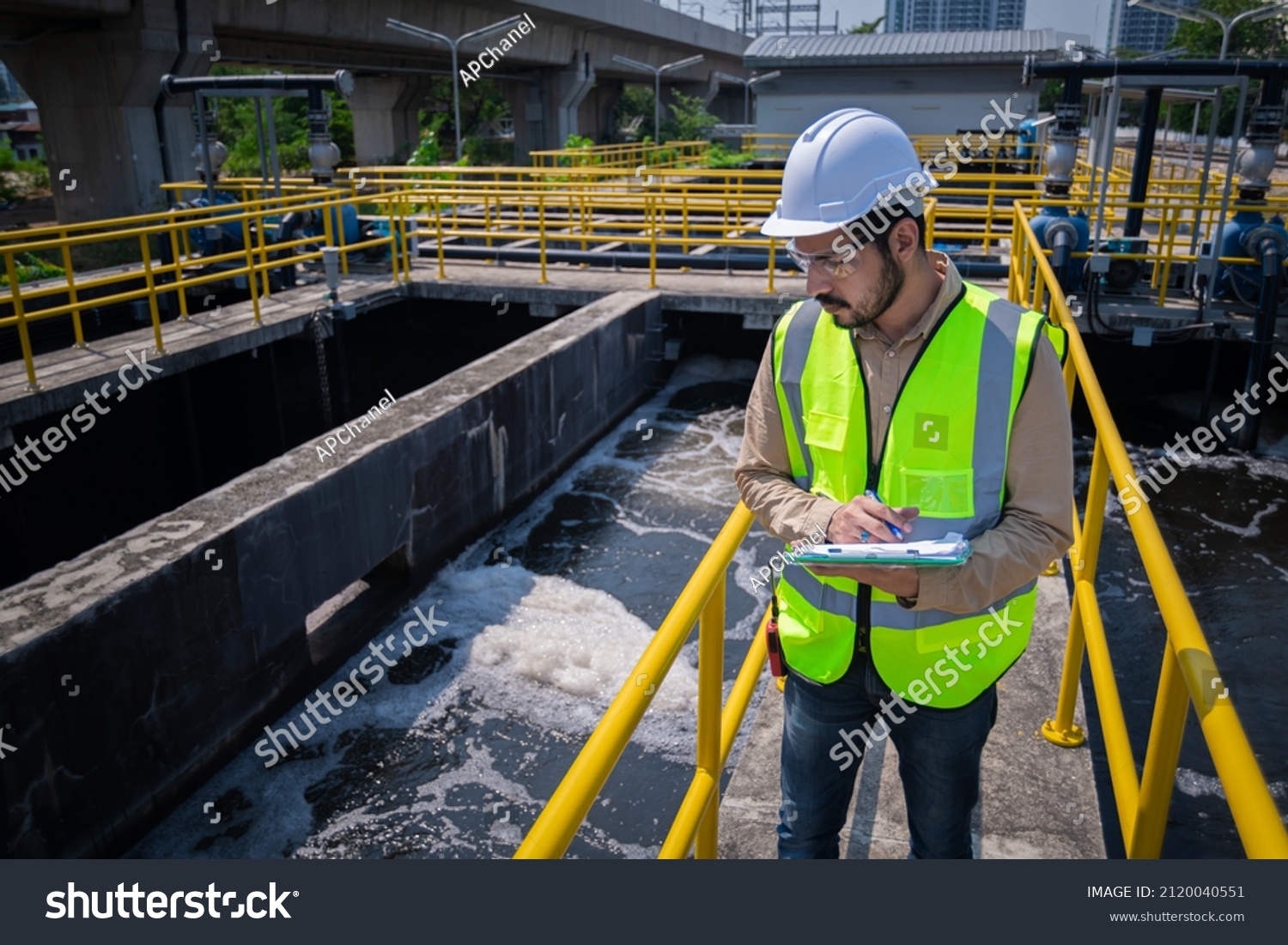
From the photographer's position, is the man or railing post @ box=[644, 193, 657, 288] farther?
railing post @ box=[644, 193, 657, 288]

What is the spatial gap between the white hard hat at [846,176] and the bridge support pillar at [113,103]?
16.3m

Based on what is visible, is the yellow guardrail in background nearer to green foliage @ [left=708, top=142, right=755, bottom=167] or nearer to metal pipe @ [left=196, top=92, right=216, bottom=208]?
metal pipe @ [left=196, top=92, right=216, bottom=208]

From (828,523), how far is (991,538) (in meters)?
0.29

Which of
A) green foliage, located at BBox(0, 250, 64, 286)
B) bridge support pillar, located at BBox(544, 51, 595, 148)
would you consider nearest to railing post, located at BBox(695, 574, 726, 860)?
green foliage, located at BBox(0, 250, 64, 286)

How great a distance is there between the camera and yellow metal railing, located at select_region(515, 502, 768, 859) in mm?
1407

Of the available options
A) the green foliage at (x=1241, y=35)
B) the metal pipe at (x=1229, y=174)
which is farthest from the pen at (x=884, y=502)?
the green foliage at (x=1241, y=35)

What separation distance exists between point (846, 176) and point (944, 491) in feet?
2.00

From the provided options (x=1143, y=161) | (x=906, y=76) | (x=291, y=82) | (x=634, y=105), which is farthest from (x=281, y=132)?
(x=1143, y=161)

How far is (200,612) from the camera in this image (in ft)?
14.7

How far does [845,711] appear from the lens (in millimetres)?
2078

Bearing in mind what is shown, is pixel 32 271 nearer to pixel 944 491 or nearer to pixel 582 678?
pixel 582 678

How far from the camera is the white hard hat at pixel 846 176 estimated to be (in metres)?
1.83

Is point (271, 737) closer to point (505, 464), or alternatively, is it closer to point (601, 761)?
point (505, 464)

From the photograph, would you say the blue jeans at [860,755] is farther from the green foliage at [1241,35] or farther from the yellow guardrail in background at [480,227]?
the green foliage at [1241,35]
